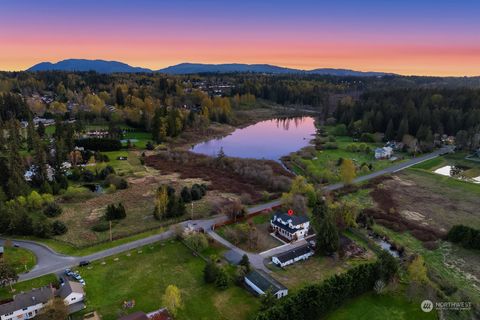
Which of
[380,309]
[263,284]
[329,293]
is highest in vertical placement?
[329,293]

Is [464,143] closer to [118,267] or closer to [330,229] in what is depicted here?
[330,229]

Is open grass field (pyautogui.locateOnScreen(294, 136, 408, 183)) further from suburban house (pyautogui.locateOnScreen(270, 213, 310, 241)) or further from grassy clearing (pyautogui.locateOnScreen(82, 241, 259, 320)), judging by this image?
grassy clearing (pyautogui.locateOnScreen(82, 241, 259, 320))

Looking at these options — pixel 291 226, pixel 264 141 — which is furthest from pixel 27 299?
pixel 264 141

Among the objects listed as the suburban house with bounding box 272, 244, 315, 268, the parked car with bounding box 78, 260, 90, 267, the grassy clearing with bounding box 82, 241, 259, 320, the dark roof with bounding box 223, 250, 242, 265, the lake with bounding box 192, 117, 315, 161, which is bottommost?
the lake with bounding box 192, 117, 315, 161

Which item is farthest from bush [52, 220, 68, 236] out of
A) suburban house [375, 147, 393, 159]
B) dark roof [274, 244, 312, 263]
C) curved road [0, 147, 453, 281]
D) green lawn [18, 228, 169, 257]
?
suburban house [375, 147, 393, 159]

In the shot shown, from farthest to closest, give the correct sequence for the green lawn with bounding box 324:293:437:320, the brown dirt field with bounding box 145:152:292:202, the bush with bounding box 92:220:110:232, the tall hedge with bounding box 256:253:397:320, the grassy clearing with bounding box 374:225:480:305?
the brown dirt field with bounding box 145:152:292:202, the bush with bounding box 92:220:110:232, the grassy clearing with bounding box 374:225:480:305, the green lawn with bounding box 324:293:437:320, the tall hedge with bounding box 256:253:397:320

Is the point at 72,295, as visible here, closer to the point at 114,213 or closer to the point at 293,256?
the point at 114,213

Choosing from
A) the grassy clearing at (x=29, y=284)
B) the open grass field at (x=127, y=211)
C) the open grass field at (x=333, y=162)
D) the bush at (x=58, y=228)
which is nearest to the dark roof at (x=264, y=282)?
the open grass field at (x=127, y=211)
